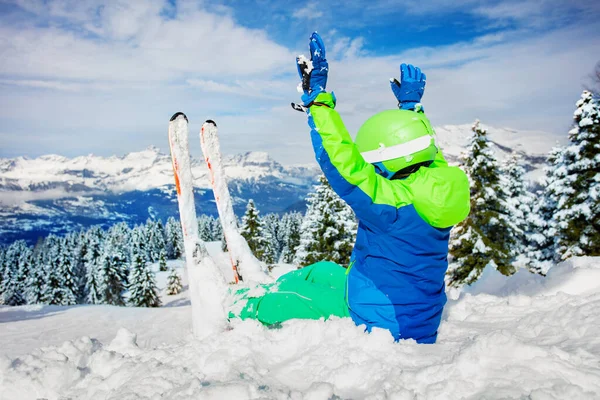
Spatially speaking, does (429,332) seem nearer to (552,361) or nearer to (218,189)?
(552,361)

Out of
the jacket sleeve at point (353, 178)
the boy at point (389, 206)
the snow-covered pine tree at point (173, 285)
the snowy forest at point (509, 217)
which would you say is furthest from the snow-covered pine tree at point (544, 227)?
the snow-covered pine tree at point (173, 285)

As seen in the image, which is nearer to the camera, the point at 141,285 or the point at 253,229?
the point at 253,229

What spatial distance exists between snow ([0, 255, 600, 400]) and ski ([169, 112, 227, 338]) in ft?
1.48

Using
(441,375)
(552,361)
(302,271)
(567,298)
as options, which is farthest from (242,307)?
(567,298)

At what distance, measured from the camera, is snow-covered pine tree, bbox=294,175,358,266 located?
72.3ft

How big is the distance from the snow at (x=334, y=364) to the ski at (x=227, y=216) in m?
1.59

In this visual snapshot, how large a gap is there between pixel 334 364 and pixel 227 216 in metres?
3.30

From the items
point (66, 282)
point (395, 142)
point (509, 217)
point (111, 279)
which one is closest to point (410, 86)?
point (395, 142)

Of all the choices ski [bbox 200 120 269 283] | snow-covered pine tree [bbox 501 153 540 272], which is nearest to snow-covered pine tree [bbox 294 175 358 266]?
snow-covered pine tree [bbox 501 153 540 272]

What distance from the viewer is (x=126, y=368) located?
2471 millimetres

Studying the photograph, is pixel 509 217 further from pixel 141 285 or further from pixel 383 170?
pixel 141 285

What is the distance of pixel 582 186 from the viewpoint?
1661 cm

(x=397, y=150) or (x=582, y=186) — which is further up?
(x=397, y=150)

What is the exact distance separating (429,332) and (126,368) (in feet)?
7.57
